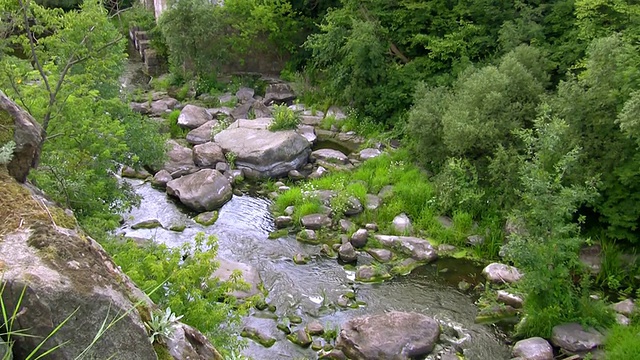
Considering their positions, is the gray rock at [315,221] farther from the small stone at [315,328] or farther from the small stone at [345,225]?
the small stone at [315,328]

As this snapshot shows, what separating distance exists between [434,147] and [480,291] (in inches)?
164

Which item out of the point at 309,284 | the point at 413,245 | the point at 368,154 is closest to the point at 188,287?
the point at 309,284

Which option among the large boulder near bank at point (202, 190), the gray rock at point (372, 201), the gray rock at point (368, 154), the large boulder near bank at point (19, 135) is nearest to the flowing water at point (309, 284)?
the large boulder near bank at point (202, 190)

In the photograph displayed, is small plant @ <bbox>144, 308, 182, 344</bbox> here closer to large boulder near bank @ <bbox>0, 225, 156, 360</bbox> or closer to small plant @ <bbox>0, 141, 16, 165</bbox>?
large boulder near bank @ <bbox>0, 225, 156, 360</bbox>

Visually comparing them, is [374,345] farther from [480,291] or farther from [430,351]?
[480,291]

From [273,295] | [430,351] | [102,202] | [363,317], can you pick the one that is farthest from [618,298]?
[102,202]

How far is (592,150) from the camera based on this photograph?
11133 millimetres

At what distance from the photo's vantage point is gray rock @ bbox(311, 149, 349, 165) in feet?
53.2

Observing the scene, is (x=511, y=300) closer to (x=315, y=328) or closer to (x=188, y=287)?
(x=315, y=328)

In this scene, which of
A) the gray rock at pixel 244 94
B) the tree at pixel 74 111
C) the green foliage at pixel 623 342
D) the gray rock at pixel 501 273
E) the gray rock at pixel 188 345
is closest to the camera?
the gray rock at pixel 188 345

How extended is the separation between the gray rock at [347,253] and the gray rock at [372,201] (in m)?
1.72

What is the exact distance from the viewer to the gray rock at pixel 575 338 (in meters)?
8.98

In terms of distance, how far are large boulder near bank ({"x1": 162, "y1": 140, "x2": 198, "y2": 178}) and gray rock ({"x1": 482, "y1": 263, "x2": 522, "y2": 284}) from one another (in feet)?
25.8

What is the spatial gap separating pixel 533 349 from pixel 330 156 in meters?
8.51
